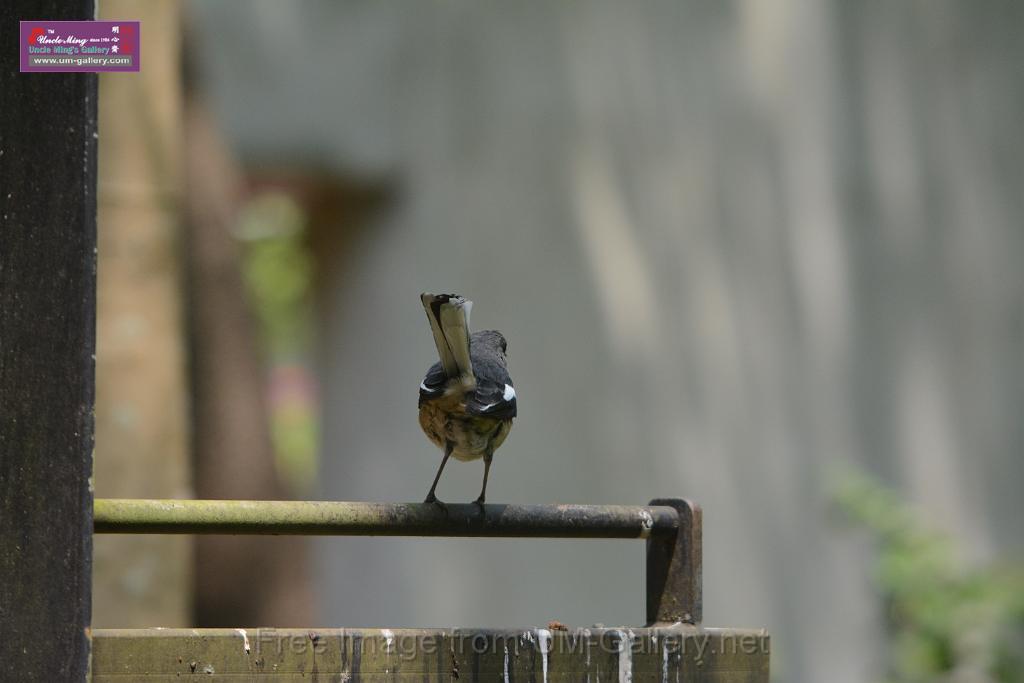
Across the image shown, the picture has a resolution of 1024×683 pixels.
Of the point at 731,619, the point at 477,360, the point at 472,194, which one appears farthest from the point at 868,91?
the point at 477,360

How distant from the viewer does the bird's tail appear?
254cm

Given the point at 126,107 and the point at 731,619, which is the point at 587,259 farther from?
the point at 126,107

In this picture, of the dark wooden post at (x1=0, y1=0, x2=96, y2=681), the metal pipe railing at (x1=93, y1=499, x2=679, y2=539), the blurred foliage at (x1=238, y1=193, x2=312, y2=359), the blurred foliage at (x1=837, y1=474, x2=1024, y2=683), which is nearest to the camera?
the dark wooden post at (x1=0, y1=0, x2=96, y2=681)

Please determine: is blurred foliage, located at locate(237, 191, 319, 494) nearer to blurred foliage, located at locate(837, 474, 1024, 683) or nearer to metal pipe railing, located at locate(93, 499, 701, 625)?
blurred foliage, located at locate(837, 474, 1024, 683)

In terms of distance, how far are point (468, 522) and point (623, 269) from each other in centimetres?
449

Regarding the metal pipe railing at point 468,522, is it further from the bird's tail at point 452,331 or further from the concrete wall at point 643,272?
the concrete wall at point 643,272

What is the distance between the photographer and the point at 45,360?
2145 mm

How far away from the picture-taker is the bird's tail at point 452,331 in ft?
8.32

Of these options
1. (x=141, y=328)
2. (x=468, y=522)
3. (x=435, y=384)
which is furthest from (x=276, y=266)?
(x=468, y=522)

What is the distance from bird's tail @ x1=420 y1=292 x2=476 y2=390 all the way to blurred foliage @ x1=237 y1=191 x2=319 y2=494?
9.43 metres

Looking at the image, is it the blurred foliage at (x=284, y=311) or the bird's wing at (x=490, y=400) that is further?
the blurred foliage at (x=284, y=311)

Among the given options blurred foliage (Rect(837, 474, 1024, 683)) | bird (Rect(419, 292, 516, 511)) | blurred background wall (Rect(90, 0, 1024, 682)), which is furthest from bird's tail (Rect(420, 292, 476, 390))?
blurred foliage (Rect(837, 474, 1024, 683))

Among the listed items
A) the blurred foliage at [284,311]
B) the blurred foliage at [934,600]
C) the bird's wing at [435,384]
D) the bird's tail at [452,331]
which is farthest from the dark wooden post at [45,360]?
the blurred foliage at [284,311]

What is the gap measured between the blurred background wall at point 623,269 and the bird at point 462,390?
3576 mm
